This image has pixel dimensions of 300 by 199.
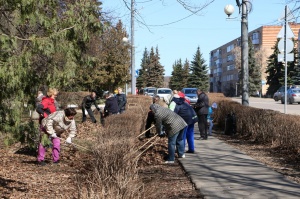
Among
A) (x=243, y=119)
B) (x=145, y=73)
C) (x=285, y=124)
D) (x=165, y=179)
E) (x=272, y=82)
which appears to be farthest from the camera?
(x=145, y=73)

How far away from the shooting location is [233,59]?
116000 mm

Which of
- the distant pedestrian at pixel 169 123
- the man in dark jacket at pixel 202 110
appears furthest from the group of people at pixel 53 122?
the man in dark jacket at pixel 202 110

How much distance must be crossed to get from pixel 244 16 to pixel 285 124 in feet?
Answer: 21.8

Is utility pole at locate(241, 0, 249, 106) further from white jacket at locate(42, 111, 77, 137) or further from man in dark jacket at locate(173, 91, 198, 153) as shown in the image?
white jacket at locate(42, 111, 77, 137)

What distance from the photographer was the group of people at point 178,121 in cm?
928

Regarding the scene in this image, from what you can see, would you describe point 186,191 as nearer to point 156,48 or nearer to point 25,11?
point 25,11

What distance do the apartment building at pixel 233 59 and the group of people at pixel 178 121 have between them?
64040mm

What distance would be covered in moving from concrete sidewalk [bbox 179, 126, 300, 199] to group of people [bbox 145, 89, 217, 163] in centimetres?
36

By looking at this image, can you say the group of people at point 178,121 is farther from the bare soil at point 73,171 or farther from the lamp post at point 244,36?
the lamp post at point 244,36

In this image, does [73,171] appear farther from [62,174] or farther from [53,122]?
[53,122]

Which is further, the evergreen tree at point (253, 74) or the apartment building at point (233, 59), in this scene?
the apartment building at point (233, 59)

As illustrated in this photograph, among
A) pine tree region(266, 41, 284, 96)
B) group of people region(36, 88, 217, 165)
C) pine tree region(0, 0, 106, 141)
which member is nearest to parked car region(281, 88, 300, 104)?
group of people region(36, 88, 217, 165)

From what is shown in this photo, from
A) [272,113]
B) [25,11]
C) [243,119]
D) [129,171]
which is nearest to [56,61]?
[25,11]

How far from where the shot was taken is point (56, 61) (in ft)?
19.9
